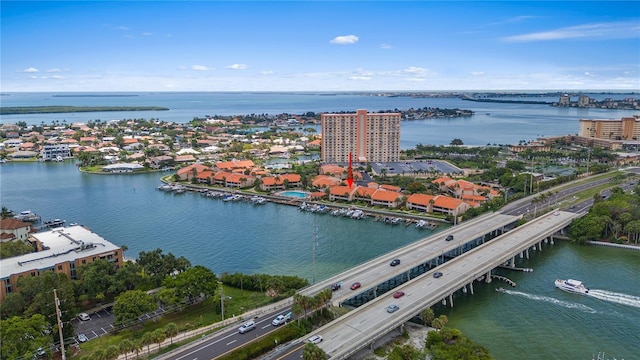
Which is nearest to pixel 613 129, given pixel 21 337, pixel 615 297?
pixel 615 297

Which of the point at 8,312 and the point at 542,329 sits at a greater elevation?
the point at 8,312

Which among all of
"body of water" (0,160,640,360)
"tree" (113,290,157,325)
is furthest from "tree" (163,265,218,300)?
"body of water" (0,160,640,360)

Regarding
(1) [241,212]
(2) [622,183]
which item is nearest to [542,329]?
(1) [241,212]

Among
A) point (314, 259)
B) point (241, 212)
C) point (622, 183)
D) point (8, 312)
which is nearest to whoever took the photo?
point (8, 312)

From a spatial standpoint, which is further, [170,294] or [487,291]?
[487,291]

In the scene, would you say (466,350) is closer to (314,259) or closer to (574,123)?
(314,259)
